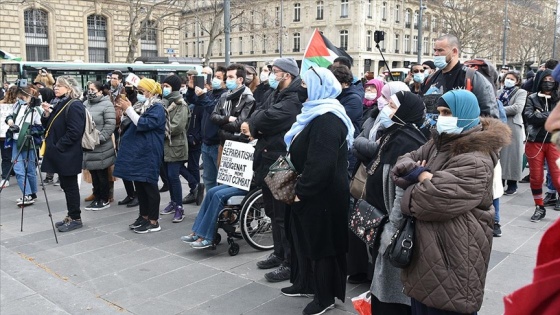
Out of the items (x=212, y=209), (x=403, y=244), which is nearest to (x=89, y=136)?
(x=212, y=209)

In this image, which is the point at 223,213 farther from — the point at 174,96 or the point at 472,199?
the point at 472,199

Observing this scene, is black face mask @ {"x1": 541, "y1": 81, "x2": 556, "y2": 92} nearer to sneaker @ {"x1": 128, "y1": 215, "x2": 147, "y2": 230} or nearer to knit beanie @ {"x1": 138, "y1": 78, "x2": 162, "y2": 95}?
knit beanie @ {"x1": 138, "y1": 78, "x2": 162, "y2": 95}

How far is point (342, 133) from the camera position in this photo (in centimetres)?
412

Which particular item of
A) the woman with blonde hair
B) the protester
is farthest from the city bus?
the woman with blonde hair

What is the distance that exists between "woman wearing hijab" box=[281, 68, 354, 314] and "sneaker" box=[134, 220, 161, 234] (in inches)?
124

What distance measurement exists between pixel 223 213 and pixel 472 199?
3456mm

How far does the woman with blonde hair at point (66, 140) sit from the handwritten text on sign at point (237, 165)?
217cm

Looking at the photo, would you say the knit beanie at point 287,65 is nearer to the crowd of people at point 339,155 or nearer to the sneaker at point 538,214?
the crowd of people at point 339,155

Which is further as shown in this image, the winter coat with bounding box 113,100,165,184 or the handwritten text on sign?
the winter coat with bounding box 113,100,165,184

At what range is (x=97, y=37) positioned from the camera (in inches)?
1578

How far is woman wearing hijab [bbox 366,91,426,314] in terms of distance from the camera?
3.47 meters

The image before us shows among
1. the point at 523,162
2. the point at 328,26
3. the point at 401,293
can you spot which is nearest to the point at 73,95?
the point at 401,293

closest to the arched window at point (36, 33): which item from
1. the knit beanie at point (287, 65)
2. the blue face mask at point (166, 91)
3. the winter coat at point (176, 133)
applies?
the blue face mask at point (166, 91)

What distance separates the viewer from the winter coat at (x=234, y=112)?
664 centimetres
